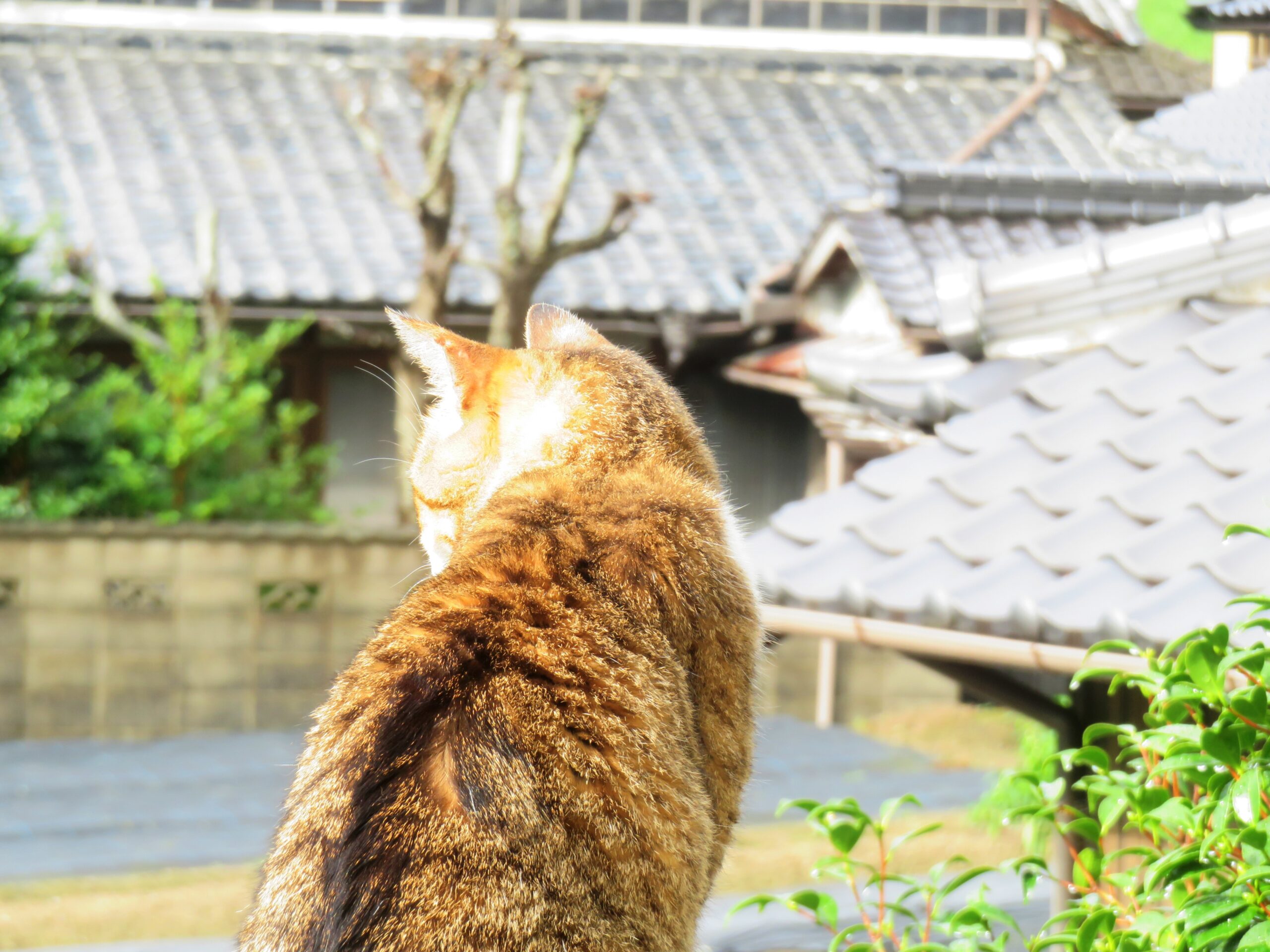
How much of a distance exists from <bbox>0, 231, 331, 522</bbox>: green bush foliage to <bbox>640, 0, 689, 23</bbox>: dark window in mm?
7184

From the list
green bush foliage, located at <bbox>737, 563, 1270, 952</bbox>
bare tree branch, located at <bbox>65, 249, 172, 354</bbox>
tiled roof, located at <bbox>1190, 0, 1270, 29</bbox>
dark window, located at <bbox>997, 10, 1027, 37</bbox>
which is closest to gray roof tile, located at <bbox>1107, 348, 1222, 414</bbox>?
green bush foliage, located at <bbox>737, 563, 1270, 952</bbox>

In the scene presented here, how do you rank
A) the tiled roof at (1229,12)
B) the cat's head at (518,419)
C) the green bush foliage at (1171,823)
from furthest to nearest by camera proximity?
the tiled roof at (1229,12)
the cat's head at (518,419)
the green bush foliage at (1171,823)

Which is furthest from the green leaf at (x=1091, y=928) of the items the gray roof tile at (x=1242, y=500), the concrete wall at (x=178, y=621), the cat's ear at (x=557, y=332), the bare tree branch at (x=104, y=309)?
the bare tree branch at (x=104, y=309)

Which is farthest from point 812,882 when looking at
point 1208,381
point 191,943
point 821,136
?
point 821,136

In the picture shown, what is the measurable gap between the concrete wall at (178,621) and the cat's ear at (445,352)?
670 centimetres

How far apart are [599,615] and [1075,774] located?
2187 millimetres

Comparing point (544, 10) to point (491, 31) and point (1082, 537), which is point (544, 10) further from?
point (1082, 537)

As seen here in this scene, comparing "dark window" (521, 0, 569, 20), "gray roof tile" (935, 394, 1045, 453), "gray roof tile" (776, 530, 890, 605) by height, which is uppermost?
"dark window" (521, 0, 569, 20)

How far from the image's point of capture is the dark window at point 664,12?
15086mm

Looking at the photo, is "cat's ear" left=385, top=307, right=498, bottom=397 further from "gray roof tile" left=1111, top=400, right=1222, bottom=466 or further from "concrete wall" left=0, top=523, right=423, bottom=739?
"concrete wall" left=0, top=523, right=423, bottom=739

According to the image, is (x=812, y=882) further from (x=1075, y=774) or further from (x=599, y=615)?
(x=599, y=615)

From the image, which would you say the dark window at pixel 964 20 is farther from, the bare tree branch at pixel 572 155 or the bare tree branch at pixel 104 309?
the bare tree branch at pixel 104 309

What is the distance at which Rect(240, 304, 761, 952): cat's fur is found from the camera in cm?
150

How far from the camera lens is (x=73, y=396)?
31.0 feet
